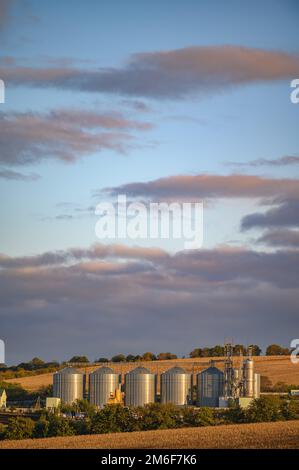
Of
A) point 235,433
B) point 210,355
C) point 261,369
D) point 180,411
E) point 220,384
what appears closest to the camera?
point 235,433

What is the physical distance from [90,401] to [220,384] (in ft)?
49.2

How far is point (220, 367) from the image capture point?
120250 mm

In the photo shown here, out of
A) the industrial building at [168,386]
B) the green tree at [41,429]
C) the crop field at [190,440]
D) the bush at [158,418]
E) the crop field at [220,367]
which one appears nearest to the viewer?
the crop field at [190,440]

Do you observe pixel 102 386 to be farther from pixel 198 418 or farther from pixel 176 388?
pixel 198 418

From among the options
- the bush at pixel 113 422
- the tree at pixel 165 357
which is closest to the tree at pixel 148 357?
the tree at pixel 165 357

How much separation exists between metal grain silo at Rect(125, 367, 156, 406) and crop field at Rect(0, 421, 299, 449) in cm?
3075

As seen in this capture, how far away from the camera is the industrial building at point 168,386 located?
94.9m

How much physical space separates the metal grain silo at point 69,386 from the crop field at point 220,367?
10519 mm

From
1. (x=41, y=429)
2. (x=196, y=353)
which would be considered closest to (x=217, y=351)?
(x=196, y=353)

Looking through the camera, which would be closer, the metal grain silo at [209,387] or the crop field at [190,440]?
the crop field at [190,440]

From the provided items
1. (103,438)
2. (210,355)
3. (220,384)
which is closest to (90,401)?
(220,384)

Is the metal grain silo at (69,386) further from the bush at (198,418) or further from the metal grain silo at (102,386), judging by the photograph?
the bush at (198,418)
